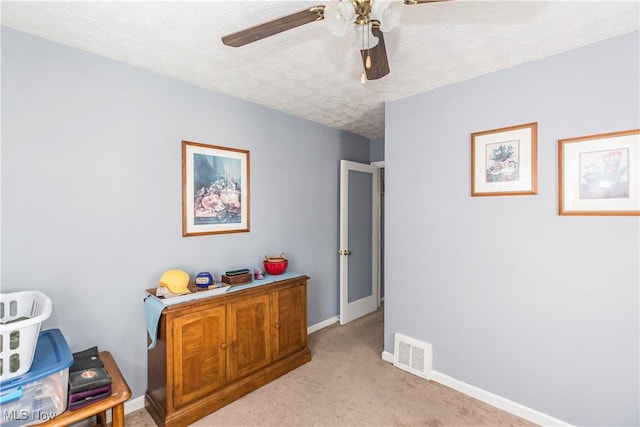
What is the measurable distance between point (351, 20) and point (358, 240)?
3039 millimetres

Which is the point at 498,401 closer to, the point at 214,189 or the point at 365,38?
the point at 365,38

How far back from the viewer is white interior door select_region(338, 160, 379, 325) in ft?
12.3

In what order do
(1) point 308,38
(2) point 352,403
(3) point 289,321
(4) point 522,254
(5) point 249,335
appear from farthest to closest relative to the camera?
(3) point 289,321
(5) point 249,335
(2) point 352,403
(4) point 522,254
(1) point 308,38

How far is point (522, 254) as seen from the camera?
2156mm

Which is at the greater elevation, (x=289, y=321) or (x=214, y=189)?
(x=214, y=189)

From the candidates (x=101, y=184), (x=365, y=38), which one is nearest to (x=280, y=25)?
(x=365, y=38)

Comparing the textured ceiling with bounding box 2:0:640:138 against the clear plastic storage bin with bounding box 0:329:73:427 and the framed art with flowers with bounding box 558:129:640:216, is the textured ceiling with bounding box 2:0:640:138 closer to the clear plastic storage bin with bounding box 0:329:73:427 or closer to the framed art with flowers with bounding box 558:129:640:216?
the framed art with flowers with bounding box 558:129:640:216

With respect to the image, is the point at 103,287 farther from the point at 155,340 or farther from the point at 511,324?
the point at 511,324

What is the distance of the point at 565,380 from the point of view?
1.99 m

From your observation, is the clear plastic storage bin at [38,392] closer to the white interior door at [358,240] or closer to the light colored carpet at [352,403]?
the light colored carpet at [352,403]

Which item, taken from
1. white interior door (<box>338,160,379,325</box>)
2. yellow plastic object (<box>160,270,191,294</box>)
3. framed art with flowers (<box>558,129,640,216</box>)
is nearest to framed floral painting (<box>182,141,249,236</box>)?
yellow plastic object (<box>160,270,191,294</box>)

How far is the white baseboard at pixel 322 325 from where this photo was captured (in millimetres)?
3546

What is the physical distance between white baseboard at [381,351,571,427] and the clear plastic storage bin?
8.22ft

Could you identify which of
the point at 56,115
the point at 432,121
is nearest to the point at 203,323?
the point at 56,115
